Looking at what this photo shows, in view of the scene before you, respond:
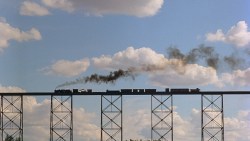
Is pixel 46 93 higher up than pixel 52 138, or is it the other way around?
pixel 46 93

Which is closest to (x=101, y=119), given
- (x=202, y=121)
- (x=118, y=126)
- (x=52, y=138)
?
(x=118, y=126)

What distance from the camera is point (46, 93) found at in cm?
4781

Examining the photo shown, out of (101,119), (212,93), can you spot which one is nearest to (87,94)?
(101,119)

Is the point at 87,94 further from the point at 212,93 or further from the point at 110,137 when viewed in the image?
the point at 212,93

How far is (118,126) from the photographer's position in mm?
48062

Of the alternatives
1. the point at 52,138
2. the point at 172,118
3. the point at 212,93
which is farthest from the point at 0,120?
the point at 212,93

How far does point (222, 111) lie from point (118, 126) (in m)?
9.18

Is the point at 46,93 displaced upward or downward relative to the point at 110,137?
upward

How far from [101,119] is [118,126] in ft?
5.24

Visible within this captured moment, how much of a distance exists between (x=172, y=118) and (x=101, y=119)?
20.2 ft

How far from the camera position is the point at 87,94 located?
47.5 metres

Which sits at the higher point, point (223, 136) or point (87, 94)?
point (87, 94)

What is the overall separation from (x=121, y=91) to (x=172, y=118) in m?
5.08

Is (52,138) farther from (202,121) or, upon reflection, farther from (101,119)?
(202,121)
